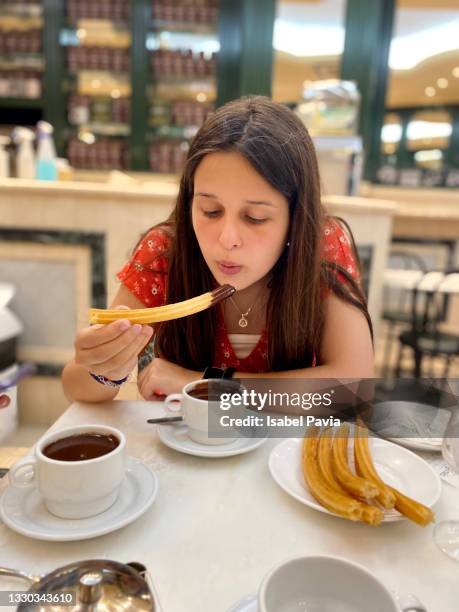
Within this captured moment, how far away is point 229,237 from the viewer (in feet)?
3.13

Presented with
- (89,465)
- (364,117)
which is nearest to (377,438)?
(89,465)

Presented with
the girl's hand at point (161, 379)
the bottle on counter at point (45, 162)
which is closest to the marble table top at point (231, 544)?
the girl's hand at point (161, 379)

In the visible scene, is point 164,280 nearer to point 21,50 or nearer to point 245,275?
point 245,275

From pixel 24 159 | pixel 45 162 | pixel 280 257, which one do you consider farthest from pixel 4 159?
pixel 280 257

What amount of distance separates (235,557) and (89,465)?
0.69ft

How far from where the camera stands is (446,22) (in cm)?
534

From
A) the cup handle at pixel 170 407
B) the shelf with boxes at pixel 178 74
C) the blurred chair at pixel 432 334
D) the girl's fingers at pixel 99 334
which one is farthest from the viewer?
the shelf with boxes at pixel 178 74

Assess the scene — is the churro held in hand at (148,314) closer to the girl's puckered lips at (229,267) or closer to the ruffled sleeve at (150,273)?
the girl's puckered lips at (229,267)

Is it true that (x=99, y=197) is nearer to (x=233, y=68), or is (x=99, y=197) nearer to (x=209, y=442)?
(x=209, y=442)

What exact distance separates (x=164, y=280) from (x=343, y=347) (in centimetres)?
49

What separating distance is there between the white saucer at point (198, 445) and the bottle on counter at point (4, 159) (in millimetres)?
2586

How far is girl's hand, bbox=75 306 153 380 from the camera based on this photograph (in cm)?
84

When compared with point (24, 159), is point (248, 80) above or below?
above

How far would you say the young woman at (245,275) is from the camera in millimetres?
981
